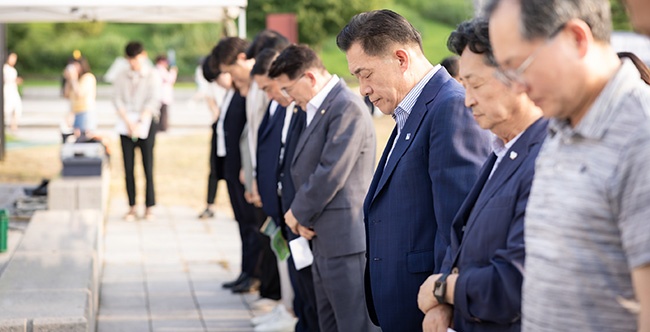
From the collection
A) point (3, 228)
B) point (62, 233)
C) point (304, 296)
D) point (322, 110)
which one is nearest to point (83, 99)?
point (3, 228)

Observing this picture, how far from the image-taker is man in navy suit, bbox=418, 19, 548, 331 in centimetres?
293

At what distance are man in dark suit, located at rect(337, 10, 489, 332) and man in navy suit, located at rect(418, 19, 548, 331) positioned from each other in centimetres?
49

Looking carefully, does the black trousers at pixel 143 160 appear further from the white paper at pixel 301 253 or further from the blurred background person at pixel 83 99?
the white paper at pixel 301 253

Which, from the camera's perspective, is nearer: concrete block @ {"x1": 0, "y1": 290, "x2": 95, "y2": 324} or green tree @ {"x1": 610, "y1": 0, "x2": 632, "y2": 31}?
concrete block @ {"x1": 0, "y1": 290, "x2": 95, "y2": 324}

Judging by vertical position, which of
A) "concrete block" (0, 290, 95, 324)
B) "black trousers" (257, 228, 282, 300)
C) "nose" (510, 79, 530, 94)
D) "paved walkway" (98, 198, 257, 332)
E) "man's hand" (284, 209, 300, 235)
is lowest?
"paved walkway" (98, 198, 257, 332)

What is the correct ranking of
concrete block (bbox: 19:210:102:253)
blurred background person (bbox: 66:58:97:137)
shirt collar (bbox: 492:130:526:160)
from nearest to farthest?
shirt collar (bbox: 492:130:526:160) < concrete block (bbox: 19:210:102:253) < blurred background person (bbox: 66:58:97:137)

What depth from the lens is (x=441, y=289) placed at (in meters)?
3.16

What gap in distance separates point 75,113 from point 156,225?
536 centimetres

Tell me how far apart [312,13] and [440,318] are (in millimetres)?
50055

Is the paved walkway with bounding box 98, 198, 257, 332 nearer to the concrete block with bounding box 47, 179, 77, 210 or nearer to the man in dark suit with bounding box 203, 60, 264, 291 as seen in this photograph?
the man in dark suit with bounding box 203, 60, 264, 291

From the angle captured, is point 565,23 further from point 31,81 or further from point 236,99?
point 31,81

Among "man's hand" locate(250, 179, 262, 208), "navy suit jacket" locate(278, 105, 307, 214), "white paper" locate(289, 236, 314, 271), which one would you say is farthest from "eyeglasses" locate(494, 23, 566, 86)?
"man's hand" locate(250, 179, 262, 208)

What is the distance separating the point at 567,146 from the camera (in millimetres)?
2303

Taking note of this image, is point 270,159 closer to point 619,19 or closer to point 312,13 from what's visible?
point 619,19
